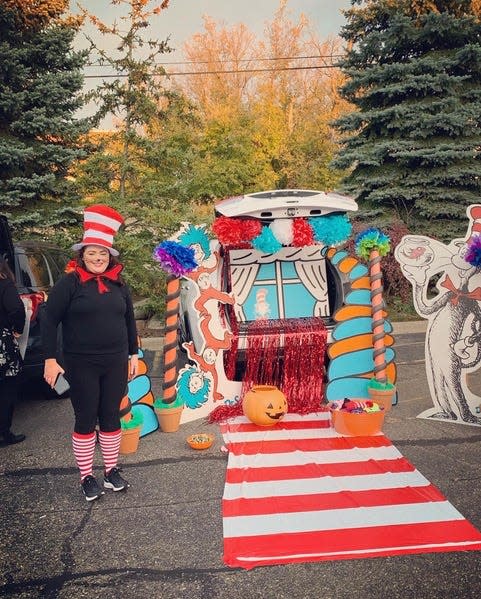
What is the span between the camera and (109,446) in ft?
12.8

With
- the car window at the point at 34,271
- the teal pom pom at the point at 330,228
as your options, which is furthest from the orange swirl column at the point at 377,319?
the car window at the point at 34,271

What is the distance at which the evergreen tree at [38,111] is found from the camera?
33.7 feet

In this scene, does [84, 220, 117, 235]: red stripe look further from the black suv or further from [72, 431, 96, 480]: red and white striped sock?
the black suv

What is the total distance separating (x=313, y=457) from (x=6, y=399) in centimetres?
275

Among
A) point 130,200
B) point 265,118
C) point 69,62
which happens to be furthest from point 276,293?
point 265,118

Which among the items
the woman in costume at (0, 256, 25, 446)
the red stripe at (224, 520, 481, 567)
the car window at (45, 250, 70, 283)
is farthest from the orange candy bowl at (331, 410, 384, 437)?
the car window at (45, 250, 70, 283)

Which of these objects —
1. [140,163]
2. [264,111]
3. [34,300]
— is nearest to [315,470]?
[34,300]

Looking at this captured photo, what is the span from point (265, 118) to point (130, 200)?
12.0m

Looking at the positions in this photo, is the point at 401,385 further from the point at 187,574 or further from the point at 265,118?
the point at 265,118

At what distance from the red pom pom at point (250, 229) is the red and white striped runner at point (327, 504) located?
6.45 feet

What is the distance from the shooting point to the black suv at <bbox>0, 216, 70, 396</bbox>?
533 cm

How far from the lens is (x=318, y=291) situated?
6539mm

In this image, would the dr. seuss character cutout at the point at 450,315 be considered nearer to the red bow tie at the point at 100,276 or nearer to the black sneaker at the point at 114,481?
the red bow tie at the point at 100,276

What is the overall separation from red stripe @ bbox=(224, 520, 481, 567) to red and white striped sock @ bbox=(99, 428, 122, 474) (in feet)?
3.74
